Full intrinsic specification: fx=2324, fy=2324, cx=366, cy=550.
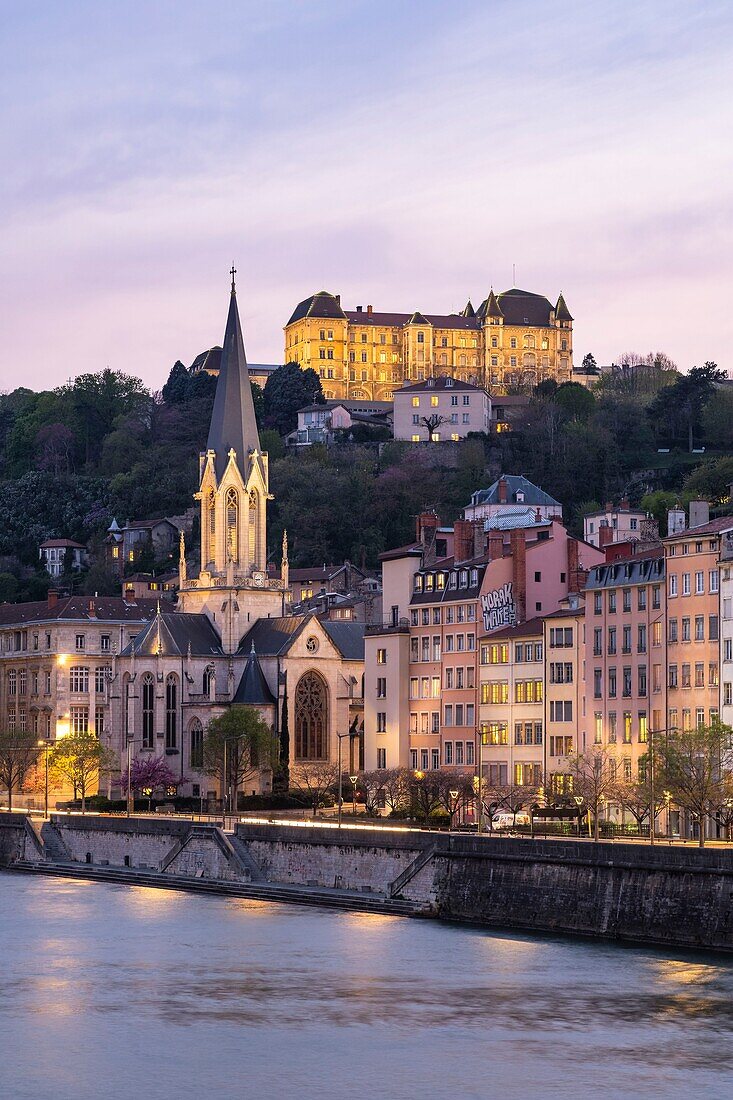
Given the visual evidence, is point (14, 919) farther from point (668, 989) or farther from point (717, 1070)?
point (717, 1070)

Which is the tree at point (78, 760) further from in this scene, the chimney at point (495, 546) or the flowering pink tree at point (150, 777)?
the chimney at point (495, 546)

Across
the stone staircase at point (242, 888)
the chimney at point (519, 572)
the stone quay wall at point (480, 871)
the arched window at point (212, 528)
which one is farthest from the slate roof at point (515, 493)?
the stone quay wall at point (480, 871)

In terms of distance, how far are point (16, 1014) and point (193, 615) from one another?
238ft

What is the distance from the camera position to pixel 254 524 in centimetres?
13400

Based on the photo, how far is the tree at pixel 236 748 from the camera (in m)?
120

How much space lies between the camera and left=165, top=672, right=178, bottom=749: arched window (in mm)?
126938

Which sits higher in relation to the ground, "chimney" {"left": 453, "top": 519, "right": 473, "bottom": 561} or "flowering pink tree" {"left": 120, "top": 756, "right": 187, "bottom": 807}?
"chimney" {"left": 453, "top": 519, "right": 473, "bottom": 561}

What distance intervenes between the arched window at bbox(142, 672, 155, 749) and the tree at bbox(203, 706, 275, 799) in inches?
246

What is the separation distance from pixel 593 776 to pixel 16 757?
46878 millimetres

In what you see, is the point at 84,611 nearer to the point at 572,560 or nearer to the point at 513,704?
the point at 572,560

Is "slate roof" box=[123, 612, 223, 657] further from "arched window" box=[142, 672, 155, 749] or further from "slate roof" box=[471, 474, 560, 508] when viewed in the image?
"slate roof" box=[471, 474, 560, 508]

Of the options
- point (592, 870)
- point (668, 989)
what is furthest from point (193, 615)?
point (668, 989)

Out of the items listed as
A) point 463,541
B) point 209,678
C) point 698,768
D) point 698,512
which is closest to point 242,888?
point 698,768

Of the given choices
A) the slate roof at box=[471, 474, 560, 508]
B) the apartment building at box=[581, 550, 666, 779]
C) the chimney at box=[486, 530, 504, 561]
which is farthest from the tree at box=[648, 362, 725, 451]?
the apartment building at box=[581, 550, 666, 779]
